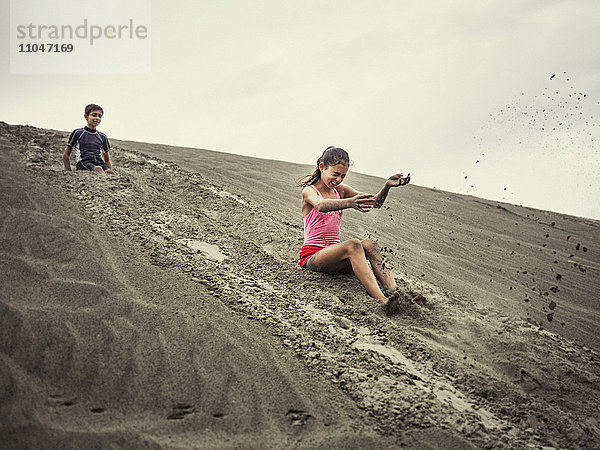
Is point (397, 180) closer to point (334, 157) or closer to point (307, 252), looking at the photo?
point (334, 157)

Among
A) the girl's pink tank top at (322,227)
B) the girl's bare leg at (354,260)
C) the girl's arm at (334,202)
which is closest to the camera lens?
the girl's arm at (334,202)

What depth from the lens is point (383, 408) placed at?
260cm

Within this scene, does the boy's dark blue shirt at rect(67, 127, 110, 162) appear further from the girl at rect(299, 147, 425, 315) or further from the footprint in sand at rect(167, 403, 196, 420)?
the footprint in sand at rect(167, 403, 196, 420)

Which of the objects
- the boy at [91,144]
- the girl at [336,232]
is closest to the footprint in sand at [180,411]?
the girl at [336,232]

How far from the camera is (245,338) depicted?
10.2ft

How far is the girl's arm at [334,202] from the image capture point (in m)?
3.49

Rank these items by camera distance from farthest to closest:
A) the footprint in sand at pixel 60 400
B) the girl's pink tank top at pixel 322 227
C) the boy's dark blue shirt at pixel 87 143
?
the boy's dark blue shirt at pixel 87 143 < the girl's pink tank top at pixel 322 227 < the footprint in sand at pixel 60 400

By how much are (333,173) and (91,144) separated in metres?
4.02

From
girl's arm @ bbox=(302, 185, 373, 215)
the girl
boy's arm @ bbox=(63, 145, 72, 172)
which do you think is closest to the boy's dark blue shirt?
boy's arm @ bbox=(63, 145, 72, 172)

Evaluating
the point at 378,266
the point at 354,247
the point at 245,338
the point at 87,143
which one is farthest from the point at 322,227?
the point at 87,143

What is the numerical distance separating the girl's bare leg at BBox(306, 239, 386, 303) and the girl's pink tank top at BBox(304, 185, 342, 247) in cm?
18

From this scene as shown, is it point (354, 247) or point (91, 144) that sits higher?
point (91, 144)

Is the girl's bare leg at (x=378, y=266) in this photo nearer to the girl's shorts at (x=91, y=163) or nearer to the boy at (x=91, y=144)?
the boy at (x=91, y=144)

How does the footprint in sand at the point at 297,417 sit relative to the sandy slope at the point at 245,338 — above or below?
below
